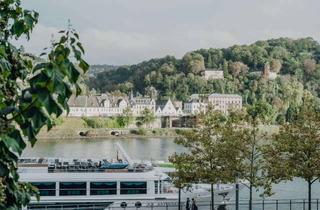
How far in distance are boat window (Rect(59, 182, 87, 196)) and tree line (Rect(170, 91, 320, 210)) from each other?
17.2ft

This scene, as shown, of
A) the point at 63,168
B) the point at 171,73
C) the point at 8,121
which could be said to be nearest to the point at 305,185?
the point at 63,168

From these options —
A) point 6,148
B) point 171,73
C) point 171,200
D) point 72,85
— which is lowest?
point 171,200

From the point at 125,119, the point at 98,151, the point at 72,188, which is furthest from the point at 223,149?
the point at 125,119

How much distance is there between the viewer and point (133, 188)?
Result: 29078 mm

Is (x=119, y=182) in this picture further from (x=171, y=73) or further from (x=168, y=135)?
(x=171, y=73)

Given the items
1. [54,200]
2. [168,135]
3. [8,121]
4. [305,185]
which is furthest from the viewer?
[168,135]

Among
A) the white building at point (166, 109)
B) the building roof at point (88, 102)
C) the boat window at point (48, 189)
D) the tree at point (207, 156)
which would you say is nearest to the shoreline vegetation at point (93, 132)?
the building roof at point (88, 102)

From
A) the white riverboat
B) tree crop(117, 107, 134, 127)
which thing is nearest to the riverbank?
tree crop(117, 107, 134, 127)

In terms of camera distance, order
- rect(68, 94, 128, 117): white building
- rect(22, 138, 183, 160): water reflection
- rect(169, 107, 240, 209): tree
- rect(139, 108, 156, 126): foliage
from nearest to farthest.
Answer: rect(169, 107, 240, 209): tree → rect(22, 138, 183, 160): water reflection → rect(139, 108, 156, 126): foliage → rect(68, 94, 128, 117): white building

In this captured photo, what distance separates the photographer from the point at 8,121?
3.86m

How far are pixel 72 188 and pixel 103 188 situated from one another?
1462mm

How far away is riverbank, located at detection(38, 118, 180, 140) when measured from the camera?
11992cm

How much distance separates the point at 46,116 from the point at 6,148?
368mm

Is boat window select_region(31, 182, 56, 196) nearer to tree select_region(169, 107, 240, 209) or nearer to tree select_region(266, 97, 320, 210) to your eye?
tree select_region(169, 107, 240, 209)
